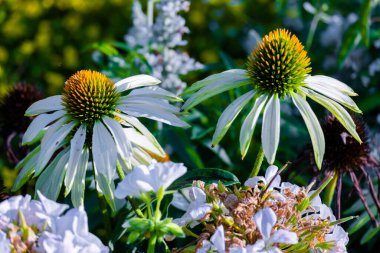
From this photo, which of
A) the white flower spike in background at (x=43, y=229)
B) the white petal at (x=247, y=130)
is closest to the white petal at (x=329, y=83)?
the white petal at (x=247, y=130)

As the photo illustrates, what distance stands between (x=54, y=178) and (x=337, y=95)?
1.43 feet

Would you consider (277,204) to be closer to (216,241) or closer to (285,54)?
(216,241)

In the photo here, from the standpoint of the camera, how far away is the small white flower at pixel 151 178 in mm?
773

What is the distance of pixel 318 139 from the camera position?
0.95m

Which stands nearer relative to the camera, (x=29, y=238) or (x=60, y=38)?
(x=29, y=238)

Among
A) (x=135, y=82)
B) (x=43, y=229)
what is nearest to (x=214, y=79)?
(x=135, y=82)

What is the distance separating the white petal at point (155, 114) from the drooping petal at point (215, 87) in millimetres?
26

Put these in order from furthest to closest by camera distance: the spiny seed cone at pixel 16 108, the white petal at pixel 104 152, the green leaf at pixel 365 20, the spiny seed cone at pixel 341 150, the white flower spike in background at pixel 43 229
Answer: the green leaf at pixel 365 20
the spiny seed cone at pixel 16 108
the spiny seed cone at pixel 341 150
the white petal at pixel 104 152
the white flower spike in background at pixel 43 229

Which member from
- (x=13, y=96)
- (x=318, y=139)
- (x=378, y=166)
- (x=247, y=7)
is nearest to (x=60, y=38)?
(x=247, y=7)

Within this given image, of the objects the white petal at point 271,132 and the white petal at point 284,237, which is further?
the white petal at point 271,132

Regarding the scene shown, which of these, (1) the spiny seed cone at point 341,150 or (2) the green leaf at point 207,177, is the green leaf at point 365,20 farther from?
(2) the green leaf at point 207,177

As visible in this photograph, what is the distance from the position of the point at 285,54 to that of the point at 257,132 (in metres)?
0.60

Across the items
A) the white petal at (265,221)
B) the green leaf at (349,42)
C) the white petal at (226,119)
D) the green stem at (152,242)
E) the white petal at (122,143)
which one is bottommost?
the green stem at (152,242)

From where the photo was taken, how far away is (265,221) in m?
0.78
